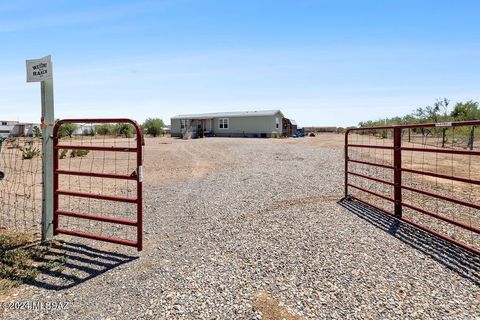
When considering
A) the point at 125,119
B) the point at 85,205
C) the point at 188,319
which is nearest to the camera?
the point at 188,319

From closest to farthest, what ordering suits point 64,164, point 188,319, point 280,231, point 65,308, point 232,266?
point 188,319 < point 65,308 < point 232,266 < point 280,231 < point 64,164

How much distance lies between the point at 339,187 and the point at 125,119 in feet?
22.6

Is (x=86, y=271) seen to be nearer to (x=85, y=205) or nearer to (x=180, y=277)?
(x=180, y=277)

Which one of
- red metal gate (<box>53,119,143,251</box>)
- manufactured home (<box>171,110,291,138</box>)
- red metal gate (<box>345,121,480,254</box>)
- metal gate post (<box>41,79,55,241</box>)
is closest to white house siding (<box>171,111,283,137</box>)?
manufactured home (<box>171,110,291,138</box>)

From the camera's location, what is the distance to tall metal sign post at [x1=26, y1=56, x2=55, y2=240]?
547 centimetres

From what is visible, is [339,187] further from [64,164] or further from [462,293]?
[64,164]

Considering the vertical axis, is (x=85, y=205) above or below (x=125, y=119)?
below

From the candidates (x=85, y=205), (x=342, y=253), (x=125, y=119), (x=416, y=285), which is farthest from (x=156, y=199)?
(x=416, y=285)

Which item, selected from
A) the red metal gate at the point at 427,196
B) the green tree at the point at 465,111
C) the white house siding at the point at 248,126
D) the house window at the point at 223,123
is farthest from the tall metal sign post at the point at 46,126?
the green tree at the point at 465,111

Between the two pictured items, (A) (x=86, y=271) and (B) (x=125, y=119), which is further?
(B) (x=125, y=119)

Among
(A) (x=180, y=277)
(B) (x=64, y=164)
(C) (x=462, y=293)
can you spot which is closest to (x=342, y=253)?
(C) (x=462, y=293)

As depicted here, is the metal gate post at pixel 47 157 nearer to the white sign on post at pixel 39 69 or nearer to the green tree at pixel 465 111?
the white sign on post at pixel 39 69

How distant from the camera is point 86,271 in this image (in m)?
4.50

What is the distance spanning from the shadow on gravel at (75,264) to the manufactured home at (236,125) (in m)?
37.9
